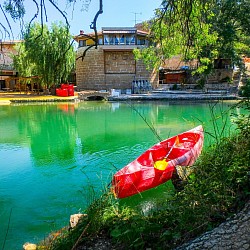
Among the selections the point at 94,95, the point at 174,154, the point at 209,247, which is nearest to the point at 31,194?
the point at 174,154

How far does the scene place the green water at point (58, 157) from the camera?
410cm

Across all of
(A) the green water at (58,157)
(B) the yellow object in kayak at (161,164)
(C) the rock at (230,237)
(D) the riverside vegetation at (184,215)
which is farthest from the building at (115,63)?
(C) the rock at (230,237)

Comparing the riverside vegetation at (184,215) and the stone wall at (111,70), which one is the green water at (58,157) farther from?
the stone wall at (111,70)

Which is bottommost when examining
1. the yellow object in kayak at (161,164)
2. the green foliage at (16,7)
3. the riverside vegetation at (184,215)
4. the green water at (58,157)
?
the green water at (58,157)

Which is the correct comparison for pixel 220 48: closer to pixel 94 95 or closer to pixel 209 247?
pixel 94 95

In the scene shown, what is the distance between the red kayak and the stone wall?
19978 millimetres

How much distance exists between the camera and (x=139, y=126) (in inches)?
452

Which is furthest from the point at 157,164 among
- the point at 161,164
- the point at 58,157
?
the point at 58,157

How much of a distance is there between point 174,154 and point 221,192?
3.04 meters

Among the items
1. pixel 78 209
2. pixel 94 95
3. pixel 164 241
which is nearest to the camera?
pixel 164 241

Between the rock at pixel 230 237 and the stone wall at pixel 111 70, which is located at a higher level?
the stone wall at pixel 111 70

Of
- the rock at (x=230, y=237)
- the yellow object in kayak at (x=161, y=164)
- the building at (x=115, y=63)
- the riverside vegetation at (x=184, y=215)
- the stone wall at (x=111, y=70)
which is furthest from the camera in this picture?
the stone wall at (x=111, y=70)

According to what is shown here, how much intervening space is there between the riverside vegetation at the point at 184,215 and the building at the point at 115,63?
74.2 feet

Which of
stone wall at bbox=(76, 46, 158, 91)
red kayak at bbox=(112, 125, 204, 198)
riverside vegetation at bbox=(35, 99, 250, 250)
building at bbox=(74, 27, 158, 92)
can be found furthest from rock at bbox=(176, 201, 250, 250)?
stone wall at bbox=(76, 46, 158, 91)
